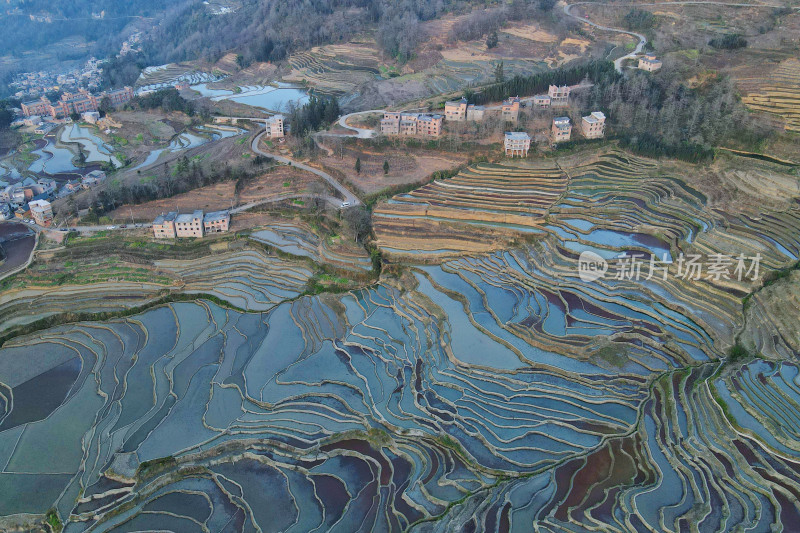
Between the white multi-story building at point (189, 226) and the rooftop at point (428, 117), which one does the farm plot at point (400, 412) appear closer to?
the white multi-story building at point (189, 226)

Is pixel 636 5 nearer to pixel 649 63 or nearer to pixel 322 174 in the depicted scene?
pixel 649 63

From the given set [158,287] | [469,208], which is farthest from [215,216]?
[469,208]

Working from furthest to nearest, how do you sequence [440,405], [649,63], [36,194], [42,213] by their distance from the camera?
1. [649,63]
2. [36,194]
3. [42,213]
4. [440,405]

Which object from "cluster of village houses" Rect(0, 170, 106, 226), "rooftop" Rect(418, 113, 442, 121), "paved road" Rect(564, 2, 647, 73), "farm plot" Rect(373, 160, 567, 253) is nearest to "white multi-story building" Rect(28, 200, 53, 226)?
"cluster of village houses" Rect(0, 170, 106, 226)

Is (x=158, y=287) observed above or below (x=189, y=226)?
below

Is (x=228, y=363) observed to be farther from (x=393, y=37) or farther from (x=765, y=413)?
(x=393, y=37)

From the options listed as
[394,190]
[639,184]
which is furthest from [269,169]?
[639,184]

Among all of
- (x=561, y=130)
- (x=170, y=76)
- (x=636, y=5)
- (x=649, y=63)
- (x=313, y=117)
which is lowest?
(x=170, y=76)
